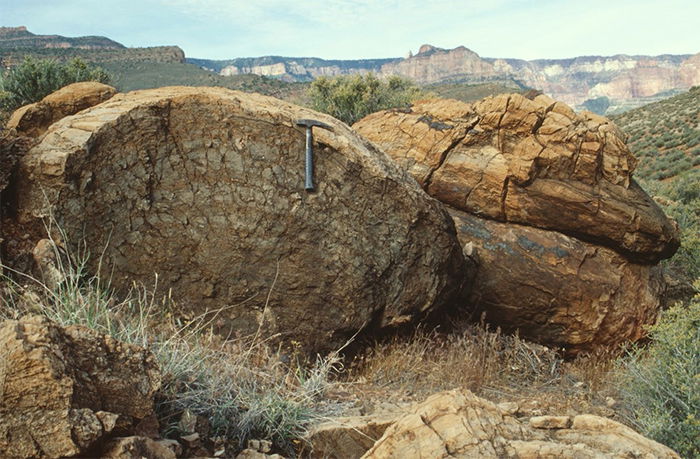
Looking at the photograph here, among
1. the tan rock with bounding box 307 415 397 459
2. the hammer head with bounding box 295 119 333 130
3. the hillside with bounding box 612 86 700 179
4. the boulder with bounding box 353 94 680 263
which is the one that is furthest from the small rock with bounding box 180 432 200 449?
the hillside with bounding box 612 86 700 179

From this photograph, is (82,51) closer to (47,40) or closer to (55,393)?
(47,40)

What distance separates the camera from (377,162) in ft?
17.9

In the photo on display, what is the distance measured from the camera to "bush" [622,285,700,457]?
345cm

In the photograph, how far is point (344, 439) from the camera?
3.25 m

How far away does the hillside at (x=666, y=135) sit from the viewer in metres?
27.7

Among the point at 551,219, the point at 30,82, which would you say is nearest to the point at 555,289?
the point at 551,219

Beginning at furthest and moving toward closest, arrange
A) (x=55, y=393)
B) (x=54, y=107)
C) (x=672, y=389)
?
(x=54, y=107) → (x=672, y=389) → (x=55, y=393)

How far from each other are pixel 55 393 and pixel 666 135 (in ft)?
126

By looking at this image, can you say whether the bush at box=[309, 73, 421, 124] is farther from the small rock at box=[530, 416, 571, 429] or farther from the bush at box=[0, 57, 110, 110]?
the small rock at box=[530, 416, 571, 429]

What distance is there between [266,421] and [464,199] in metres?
4.63

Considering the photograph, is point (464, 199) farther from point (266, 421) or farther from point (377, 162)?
point (266, 421)

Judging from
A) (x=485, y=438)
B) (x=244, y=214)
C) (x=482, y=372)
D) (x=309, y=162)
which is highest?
(x=309, y=162)

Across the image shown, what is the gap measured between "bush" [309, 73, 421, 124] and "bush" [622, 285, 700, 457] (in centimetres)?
1429

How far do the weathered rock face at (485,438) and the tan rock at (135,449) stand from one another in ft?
2.91
